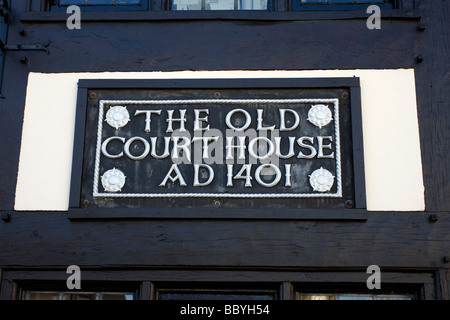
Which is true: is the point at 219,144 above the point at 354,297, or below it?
above

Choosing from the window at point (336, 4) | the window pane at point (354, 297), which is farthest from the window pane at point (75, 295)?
the window at point (336, 4)

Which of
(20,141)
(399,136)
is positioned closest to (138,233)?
(20,141)

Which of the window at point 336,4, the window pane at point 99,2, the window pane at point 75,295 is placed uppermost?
the window pane at point 99,2

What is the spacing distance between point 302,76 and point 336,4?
2.43 ft

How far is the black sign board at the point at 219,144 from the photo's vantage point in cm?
497

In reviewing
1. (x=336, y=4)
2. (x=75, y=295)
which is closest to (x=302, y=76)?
(x=336, y=4)

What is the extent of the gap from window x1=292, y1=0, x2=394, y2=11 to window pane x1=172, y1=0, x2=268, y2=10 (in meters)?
0.28

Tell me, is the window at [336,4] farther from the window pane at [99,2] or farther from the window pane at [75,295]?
the window pane at [75,295]

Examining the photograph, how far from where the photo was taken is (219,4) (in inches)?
224

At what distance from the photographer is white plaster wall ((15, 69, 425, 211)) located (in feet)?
16.2

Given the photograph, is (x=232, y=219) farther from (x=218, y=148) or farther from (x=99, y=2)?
(x=99, y=2)

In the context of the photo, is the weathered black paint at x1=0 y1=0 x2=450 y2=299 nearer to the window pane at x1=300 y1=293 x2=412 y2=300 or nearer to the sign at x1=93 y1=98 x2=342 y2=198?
the window pane at x1=300 y1=293 x2=412 y2=300

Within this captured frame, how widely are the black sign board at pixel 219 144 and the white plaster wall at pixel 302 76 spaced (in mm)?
87
